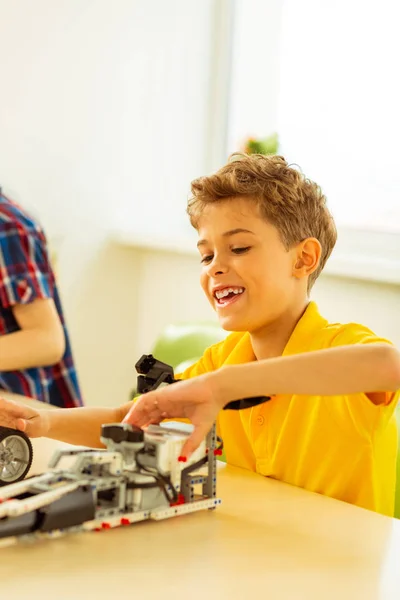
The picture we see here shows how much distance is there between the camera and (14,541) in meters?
0.92

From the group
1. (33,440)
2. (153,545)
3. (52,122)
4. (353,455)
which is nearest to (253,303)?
(353,455)

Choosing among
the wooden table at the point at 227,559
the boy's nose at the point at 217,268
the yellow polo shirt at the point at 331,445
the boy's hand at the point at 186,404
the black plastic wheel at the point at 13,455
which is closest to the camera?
the wooden table at the point at 227,559

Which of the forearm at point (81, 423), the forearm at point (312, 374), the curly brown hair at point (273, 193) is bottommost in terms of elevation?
the forearm at point (81, 423)

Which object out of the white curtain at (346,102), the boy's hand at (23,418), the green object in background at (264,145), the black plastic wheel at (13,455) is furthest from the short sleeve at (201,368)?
the green object in background at (264,145)

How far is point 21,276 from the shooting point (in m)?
2.03

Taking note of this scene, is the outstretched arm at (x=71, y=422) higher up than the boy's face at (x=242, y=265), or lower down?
lower down

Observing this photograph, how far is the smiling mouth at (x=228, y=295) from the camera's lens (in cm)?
142

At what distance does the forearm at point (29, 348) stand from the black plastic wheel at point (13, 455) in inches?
31.9

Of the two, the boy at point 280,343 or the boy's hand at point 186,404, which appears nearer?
the boy's hand at point 186,404

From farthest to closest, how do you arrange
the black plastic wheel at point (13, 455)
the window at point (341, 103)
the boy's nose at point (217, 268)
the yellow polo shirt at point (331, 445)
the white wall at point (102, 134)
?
1. the white wall at point (102, 134)
2. the window at point (341, 103)
3. the boy's nose at point (217, 268)
4. the yellow polo shirt at point (331, 445)
5. the black plastic wheel at point (13, 455)

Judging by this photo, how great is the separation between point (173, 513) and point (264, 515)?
12 centimetres

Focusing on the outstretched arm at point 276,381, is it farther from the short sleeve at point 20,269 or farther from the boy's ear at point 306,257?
the short sleeve at point 20,269

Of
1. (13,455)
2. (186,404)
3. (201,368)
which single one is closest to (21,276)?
(201,368)

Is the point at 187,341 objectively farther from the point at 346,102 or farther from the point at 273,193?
the point at 346,102
